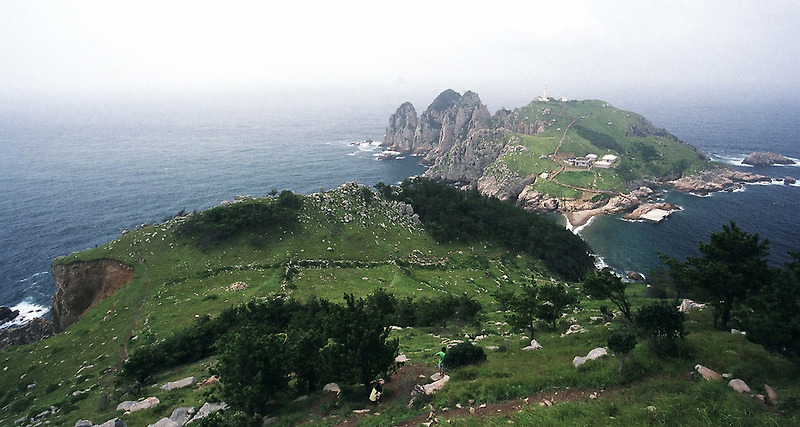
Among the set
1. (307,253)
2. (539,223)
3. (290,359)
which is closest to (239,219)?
(307,253)

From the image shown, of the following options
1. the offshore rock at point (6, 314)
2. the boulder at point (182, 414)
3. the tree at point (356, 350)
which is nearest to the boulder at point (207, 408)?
the boulder at point (182, 414)

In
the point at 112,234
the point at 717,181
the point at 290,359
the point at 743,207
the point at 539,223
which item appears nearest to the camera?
the point at 290,359

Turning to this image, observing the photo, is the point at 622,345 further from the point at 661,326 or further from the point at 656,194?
the point at 656,194

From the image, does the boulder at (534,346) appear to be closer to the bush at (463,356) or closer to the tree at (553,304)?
the bush at (463,356)

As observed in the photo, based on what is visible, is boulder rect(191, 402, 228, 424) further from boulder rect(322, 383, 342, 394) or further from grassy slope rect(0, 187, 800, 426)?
boulder rect(322, 383, 342, 394)

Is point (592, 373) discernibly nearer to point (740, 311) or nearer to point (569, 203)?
point (740, 311)
